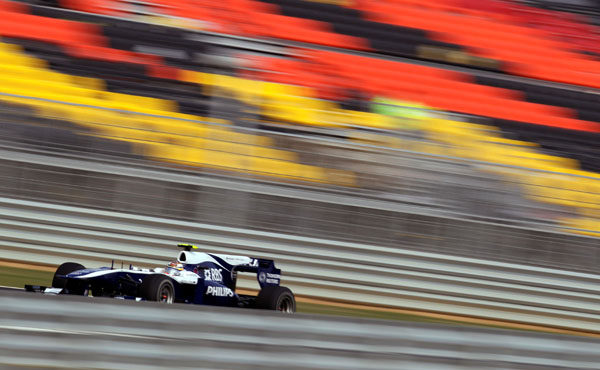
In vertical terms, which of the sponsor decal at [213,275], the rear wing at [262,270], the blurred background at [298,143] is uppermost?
the blurred background at [298,143]

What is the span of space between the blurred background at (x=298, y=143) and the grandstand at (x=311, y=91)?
26 millimetres

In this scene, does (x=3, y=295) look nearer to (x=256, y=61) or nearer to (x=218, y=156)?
(x=218, y=156)

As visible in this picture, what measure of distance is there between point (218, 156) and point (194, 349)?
6175 mm

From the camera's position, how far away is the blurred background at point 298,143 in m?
9.60

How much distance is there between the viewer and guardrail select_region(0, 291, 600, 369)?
3.92 meters

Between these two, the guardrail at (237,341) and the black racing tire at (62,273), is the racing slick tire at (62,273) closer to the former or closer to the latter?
the black racing tire at (62,273)

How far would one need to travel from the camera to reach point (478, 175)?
36.0 ft

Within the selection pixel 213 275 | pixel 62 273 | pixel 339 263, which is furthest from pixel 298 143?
pixel 62 273

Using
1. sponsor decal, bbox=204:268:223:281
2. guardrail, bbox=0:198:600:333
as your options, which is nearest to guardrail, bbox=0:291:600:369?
sponsor decal, bbox=204:268:223:281

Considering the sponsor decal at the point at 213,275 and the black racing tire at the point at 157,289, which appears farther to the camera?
the sponsor decal at the point at 213,275

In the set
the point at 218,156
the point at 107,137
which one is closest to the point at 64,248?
the point at 107,137

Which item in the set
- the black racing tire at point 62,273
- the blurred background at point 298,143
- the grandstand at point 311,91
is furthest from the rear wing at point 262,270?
the grandstand at point 311,91

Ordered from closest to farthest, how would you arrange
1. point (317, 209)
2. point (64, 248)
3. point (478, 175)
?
1. point (64, 248)
2. point (317, 209)
3. point (478, 175)

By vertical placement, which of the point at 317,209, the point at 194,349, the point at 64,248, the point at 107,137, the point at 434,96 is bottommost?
the point at 194,349
